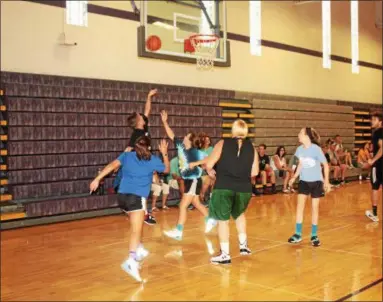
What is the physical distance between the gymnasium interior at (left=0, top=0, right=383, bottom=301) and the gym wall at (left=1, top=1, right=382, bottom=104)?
0.11 ft

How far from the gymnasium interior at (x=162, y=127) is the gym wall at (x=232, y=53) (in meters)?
0.03

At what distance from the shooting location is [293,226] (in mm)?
8344

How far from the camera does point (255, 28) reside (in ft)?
47.6

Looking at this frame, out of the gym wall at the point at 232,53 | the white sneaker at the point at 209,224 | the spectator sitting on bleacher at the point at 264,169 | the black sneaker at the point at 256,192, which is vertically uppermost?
the gym wall at the point at 232,53

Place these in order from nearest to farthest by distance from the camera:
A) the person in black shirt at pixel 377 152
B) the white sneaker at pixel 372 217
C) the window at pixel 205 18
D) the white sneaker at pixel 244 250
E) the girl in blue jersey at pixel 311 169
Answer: the white sneaker at pixel 244 250 < the girl in blue jersey at pixel 311 169 < the person in black shirt at pixel 377 152 < the white sneaker at pixel 372 217 < the window at pixel 205 18

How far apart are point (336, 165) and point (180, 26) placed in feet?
23.1

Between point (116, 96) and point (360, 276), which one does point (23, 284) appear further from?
point (116, 96)

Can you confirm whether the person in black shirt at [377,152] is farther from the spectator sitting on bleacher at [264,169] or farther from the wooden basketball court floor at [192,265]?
the spectator sitting on bleacher at [264,169]

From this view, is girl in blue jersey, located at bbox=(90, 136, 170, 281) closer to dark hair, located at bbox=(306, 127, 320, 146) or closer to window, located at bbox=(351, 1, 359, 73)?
dark hair, located at bbox=(306, 127, 320, 146)

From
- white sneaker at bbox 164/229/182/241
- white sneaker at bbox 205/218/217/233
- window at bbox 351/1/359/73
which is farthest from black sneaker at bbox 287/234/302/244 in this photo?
window at bbox 351/1/359/73

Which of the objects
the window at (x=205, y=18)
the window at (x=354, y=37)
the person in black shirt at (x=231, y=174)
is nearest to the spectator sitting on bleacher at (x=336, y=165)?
the window at (x=354, y=37)

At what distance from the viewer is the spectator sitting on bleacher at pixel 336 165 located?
15470 millimetres

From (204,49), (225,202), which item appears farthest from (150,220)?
(204,49)

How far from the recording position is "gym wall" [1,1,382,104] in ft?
30.5
